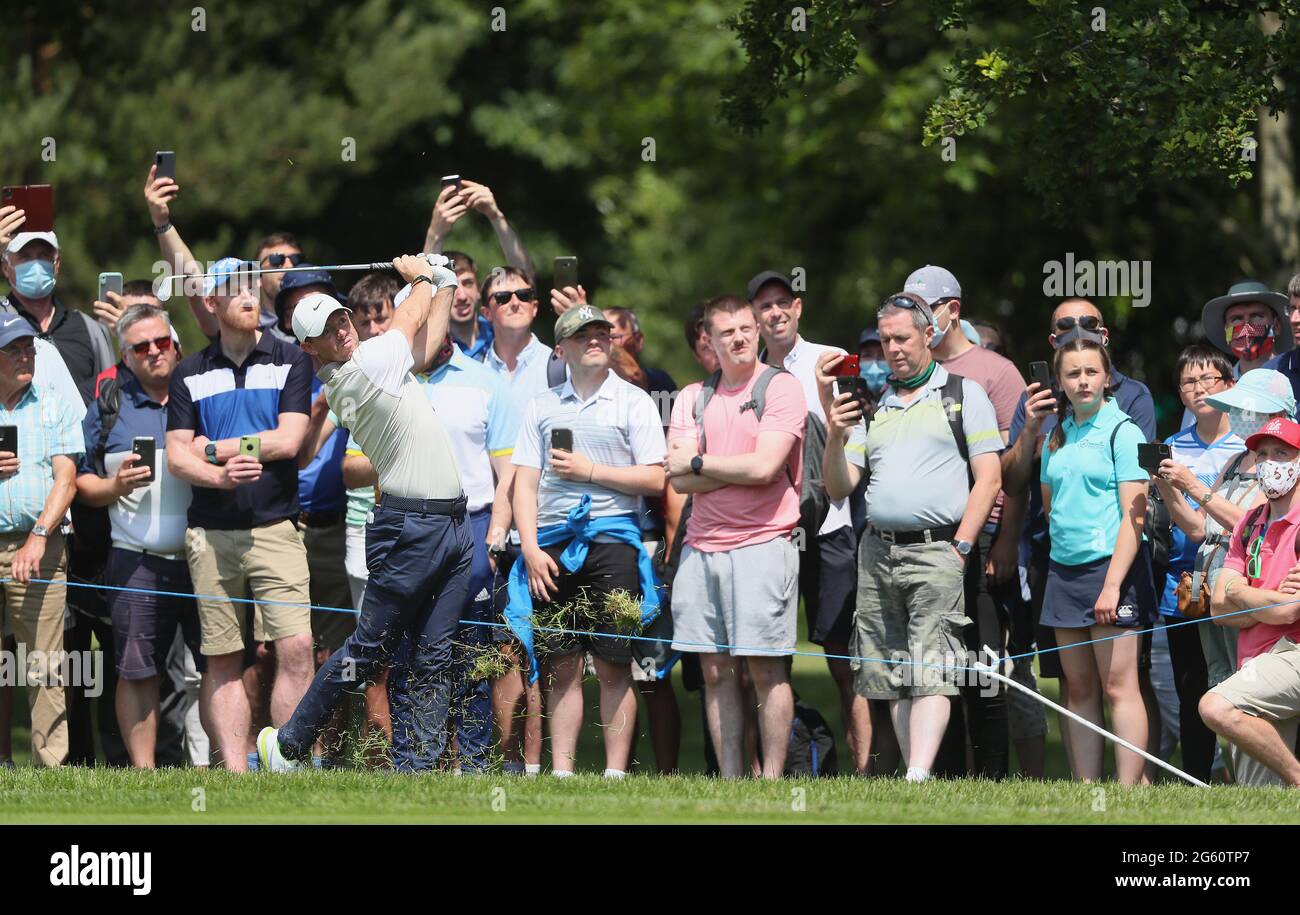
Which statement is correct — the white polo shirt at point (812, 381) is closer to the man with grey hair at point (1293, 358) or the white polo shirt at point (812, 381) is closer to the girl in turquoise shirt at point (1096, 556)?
the girl in turquoise shirt at point (1096, 556)

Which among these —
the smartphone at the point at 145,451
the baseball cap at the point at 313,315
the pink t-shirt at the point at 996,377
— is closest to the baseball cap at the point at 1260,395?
the pink t-shirt at the point at 996,377

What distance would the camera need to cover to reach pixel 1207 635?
31.9 feet

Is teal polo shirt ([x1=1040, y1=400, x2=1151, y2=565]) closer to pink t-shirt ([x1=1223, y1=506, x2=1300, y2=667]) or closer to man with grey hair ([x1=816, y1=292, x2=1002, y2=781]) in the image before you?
man with grey hair ([x1=816, y1=292, x2=1002, y2=781])

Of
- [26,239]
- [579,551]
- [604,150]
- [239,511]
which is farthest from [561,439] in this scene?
[604,150]

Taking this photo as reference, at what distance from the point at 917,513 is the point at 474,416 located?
2.44 meters

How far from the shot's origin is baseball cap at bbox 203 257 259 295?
10016 mm

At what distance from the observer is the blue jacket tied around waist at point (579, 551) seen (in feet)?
31.5

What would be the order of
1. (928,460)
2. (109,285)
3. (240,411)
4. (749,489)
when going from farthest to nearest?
(109,285) → (240,411) → (749,489) → (928,460)

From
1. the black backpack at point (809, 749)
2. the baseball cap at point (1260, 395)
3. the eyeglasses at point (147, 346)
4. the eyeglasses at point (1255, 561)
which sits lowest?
the black backpack at point (809, 749)

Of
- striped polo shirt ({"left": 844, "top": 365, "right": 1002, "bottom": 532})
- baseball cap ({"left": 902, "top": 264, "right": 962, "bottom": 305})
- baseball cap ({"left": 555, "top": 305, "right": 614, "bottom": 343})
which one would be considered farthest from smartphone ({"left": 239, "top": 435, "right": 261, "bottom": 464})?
baseball cap ({"left": 902, "top": 264, "right": 962, "bottom": 305})

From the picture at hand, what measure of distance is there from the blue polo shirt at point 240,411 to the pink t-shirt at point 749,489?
2.05 metres

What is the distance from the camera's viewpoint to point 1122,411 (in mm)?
9609

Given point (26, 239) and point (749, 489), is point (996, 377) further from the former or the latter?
point (26, 239)

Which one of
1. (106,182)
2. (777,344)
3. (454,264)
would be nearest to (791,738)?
(777,344)
